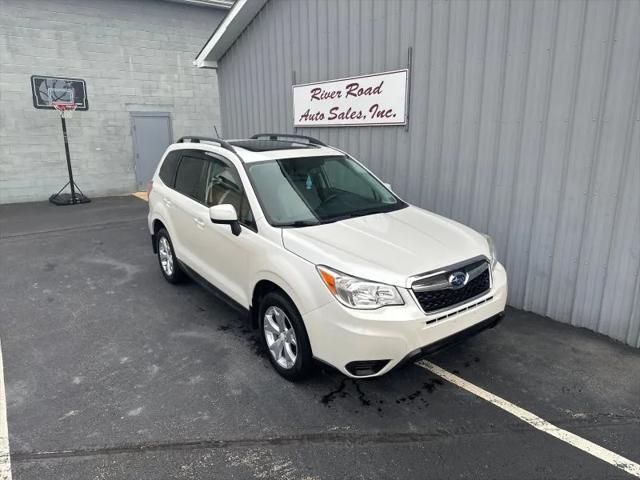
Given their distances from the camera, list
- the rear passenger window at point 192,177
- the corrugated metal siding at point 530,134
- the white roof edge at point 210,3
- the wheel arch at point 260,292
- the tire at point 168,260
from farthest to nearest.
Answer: the white roof edge at point 210,3
the tire at point 168,260
the rear passenger window at point 192,177
the corrugated metal siding at point 530,134
the wheel arch at point 260,292

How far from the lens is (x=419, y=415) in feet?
10.2

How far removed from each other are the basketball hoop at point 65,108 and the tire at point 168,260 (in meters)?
7.79

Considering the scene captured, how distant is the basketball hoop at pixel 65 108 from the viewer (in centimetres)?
1128

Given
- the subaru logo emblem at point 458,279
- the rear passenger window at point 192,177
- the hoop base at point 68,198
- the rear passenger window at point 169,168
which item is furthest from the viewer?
the hoop base at point 68,198

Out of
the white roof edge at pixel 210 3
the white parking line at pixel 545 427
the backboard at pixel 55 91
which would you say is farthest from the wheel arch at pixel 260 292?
the white roof edge at pixel 210 3

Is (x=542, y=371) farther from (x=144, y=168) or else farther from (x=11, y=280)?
(x=144, y=168)

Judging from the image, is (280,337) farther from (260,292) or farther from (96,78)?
(96,78)

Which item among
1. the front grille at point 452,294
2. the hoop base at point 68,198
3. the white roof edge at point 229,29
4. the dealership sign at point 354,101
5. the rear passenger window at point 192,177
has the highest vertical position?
the white roof edge at point 229,29

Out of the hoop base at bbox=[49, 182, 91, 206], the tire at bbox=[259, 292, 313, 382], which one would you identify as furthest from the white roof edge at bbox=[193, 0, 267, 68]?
the tire at bbox=[259, 292, 313, 382]

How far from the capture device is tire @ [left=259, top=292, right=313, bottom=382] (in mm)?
3219

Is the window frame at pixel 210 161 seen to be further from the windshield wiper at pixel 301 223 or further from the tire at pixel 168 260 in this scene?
the tire at pixel 168 260

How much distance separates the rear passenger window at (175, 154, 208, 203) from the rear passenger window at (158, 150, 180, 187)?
0.15 m

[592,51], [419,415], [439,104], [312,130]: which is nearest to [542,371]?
[419,415]

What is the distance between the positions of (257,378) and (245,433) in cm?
66
